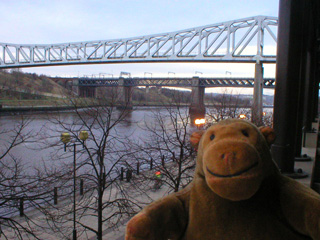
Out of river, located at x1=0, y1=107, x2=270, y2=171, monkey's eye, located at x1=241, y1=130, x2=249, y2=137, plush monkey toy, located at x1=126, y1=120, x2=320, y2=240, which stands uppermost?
monkey's eye, located at x1=241, y1=130, x2=249, y2=137

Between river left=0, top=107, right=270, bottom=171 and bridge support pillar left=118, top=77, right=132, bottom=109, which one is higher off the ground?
bridge support pillar left=118, top=77, right=132, bottom=109

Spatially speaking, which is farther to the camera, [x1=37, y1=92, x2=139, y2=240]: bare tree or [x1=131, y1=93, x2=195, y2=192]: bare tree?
[x1=131, y1=93, x2=195, y2=192]: bare tree

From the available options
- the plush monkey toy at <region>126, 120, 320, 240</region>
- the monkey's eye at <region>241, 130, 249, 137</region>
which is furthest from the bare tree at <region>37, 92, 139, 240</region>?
the monkey's eye at <region>241, 130, 249, 137</region>

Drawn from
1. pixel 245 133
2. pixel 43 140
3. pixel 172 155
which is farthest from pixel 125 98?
pixel 245 133

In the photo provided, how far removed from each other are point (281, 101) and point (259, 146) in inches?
188

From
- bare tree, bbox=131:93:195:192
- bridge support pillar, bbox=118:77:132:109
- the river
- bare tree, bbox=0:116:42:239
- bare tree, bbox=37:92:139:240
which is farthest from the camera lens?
bridge support pillar, bbox=118:77:132:109

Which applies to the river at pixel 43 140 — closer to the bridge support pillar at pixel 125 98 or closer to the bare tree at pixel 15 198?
the bare tree at pixel 15 198

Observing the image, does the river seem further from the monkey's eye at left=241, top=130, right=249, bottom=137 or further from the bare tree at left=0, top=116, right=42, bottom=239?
the monkey's eye at left=241, top=130, right=249, bottom=137

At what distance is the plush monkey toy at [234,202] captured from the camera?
1.33 m

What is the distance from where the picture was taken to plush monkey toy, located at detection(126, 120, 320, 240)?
1327 mm

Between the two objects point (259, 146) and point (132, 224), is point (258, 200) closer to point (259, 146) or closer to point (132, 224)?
point (259, 146)

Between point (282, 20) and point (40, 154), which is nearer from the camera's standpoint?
point (282, 20)

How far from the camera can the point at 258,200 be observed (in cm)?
146

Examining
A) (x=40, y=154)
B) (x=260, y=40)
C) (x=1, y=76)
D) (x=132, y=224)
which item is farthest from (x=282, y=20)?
(x=1, y=76)
